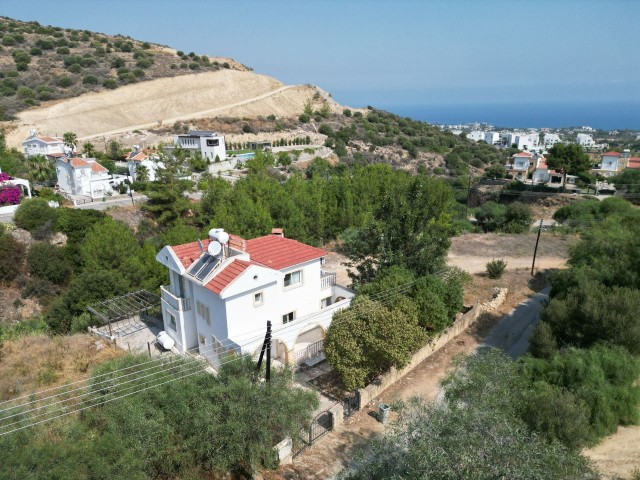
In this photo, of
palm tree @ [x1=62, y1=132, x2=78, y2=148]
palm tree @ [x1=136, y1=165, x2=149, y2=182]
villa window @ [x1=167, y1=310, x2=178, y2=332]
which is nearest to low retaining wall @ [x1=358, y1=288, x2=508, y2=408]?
villa window @ [x1=167, y1=310, x2=178, y2=332]

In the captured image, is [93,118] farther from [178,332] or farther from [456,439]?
[456,439]

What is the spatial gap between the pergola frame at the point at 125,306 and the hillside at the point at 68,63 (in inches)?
2753

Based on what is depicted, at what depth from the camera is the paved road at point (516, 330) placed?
23.2m

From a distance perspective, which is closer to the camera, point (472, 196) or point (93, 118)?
point (472, 196)

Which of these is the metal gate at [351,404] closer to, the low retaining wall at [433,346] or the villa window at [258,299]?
the low retaining wall at [433,346]

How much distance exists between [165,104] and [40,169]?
177 ft

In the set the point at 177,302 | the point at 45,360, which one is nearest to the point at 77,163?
the point at 177,302

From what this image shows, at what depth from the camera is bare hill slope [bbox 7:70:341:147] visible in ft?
266

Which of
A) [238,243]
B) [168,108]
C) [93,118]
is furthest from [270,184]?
[168,108]

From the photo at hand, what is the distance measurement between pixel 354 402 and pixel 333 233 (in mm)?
26911

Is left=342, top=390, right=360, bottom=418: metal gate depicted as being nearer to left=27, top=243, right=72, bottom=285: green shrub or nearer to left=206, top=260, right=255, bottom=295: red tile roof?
left=206, top=260, right=255, bottom=295: red tile roof

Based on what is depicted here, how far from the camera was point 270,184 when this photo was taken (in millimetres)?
43594

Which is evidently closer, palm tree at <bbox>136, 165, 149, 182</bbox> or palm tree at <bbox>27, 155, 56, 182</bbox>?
palm tree at <bbox>27, 155, 56, 182</bbox>

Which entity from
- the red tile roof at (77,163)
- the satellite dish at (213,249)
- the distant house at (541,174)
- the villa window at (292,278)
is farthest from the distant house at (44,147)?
the distant house at (541,174)
